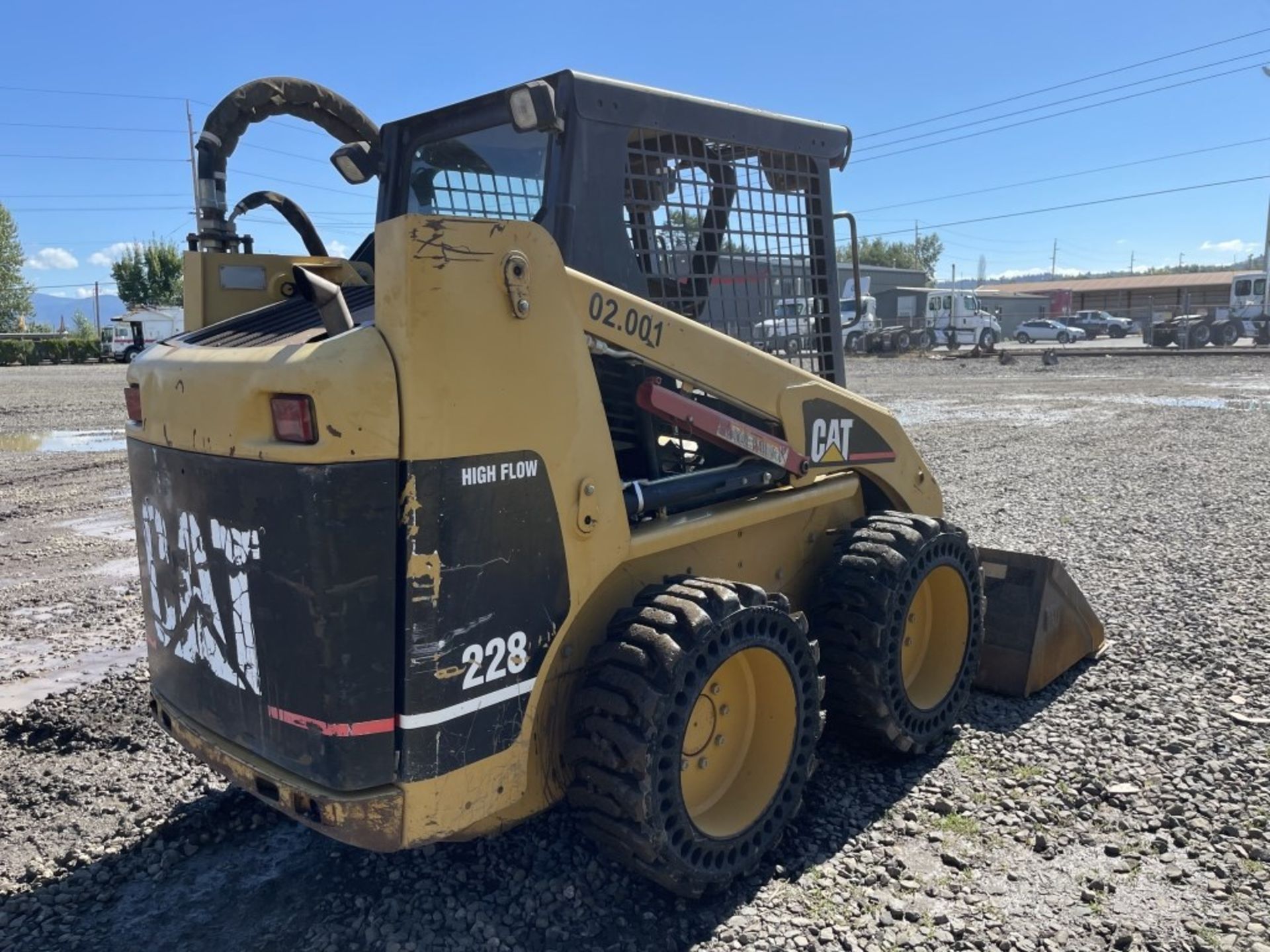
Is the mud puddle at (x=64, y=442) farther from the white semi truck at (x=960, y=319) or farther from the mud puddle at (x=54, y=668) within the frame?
the white semi truck at (x=960, y=319)

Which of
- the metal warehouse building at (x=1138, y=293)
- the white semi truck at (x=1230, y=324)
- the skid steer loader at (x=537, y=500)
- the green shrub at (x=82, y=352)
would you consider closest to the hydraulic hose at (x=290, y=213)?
the skid steer loader at (x=537, y=500)

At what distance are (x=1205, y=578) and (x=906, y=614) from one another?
382 centimetres

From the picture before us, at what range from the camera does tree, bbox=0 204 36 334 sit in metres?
69.8

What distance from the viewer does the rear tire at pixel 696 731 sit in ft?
8.89

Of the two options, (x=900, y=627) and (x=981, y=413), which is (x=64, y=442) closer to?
(x=900, y=627)

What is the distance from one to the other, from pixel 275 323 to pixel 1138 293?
81.9 metres

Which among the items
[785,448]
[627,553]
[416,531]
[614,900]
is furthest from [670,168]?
[614,900]

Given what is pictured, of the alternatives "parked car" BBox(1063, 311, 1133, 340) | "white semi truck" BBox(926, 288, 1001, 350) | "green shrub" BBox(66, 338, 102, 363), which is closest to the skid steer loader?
"white semi truck" BBox(926, 288, 1001, 350)

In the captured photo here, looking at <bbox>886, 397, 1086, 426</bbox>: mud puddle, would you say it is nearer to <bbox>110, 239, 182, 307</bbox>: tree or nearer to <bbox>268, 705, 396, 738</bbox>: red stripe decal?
<bbox>268, 705, 396, 738</bbox>: red stripe decal

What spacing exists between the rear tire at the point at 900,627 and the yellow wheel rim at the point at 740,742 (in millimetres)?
522

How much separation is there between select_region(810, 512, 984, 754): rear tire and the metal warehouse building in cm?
6651

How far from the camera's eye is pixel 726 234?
3643 millimetres

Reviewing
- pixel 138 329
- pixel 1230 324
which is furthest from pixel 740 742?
pixel 138 329

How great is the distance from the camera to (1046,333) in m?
49.5
